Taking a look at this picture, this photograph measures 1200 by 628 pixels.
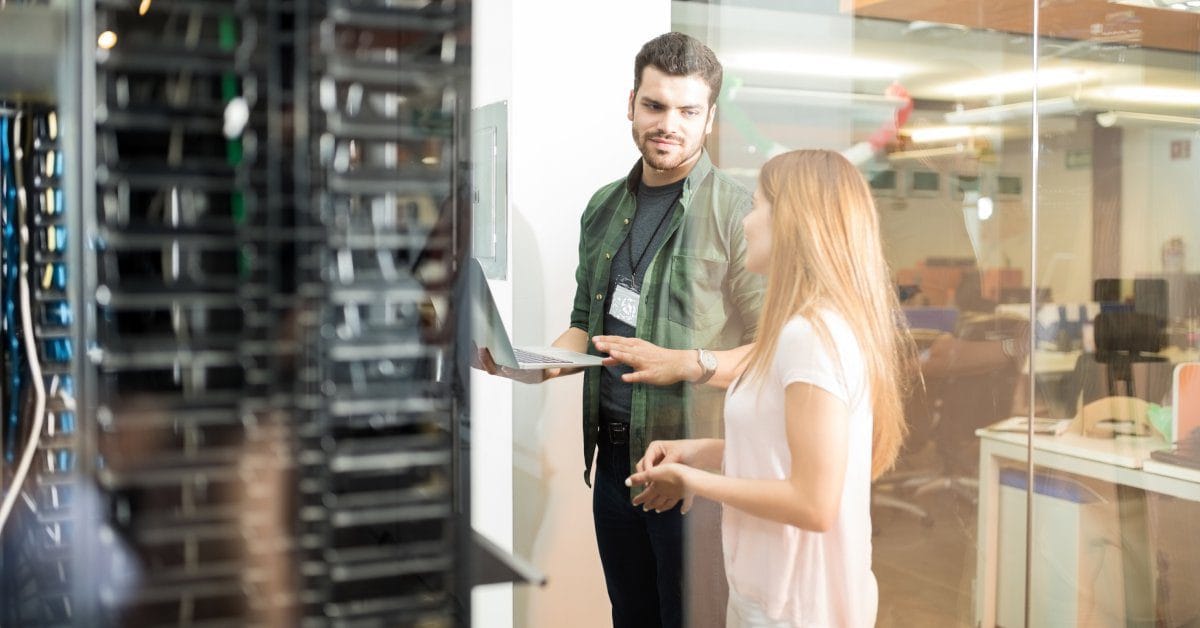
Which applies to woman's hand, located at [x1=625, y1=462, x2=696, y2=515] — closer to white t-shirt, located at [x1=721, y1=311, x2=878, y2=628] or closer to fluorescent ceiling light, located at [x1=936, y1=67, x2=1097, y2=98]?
white t-shirt, located at [x1=721, y1=311, x2=878, y2=628]

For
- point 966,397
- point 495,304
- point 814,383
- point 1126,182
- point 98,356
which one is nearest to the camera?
point 98,356

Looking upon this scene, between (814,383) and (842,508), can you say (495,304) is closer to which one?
(814,383)

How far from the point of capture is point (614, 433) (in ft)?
4.89

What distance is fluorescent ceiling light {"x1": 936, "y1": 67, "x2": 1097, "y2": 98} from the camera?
173 centimetres

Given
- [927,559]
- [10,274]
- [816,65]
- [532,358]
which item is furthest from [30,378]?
[927,559]

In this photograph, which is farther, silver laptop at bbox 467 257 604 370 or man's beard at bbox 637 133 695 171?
man's beard at bbox 637 133 695 171

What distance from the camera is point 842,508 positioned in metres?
1.53

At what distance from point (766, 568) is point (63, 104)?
138 cm

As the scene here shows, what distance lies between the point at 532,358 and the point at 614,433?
208 mm

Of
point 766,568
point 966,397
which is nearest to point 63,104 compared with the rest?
point 766,568

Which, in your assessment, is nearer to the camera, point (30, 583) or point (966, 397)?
point (30, 583)

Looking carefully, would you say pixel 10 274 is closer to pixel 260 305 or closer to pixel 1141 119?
pixel 260 305

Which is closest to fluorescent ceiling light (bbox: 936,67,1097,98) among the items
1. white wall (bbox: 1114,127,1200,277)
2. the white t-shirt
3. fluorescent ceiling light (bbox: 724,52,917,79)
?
fluorescent ceiling light (bbox: 724,52,917,79)

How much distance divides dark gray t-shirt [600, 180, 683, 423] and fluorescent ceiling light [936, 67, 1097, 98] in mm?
579
